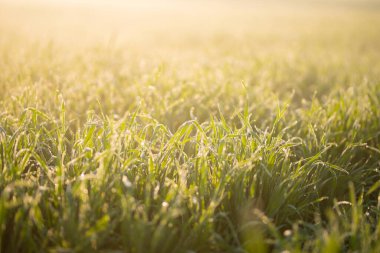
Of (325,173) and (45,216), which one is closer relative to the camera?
(45,216)

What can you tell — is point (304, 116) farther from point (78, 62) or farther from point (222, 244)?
point (78, 62)

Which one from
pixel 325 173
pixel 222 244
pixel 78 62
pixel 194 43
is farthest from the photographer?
pixel 194 43

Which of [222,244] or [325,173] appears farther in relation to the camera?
[325,173]

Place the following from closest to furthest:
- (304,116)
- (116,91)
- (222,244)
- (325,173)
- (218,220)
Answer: (222,244)
(218,220)
(325,173)
(304,116)
(116,91)

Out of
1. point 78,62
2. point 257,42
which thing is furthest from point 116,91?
point 257,42

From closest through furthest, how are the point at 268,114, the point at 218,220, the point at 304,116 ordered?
the point at 218,220 < the point at 304,116 < the point at 268,114

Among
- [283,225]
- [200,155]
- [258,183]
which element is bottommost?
[283,225]

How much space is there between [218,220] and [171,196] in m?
0.26

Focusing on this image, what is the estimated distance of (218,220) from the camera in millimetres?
1431

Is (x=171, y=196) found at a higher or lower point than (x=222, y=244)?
higher

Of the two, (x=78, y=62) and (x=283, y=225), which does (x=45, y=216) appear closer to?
(x=283, y=225)

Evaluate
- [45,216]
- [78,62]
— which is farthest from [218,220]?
[78,62]

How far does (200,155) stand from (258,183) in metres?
0.32

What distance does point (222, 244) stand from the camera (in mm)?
1311
